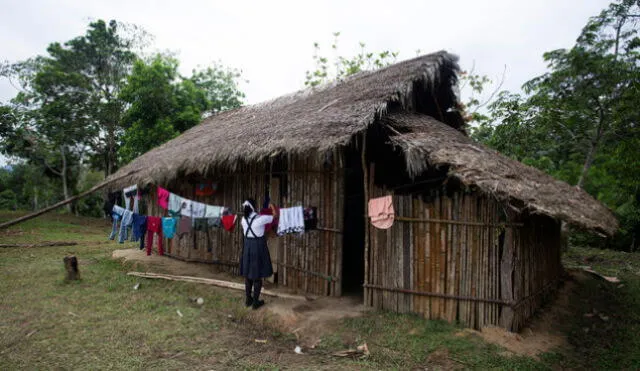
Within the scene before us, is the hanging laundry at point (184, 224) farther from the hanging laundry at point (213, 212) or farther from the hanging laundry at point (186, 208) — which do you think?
the hanging laundry at point (213, 212)

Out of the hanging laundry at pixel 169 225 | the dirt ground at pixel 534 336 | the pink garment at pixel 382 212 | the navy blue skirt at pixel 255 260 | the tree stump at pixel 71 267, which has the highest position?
the pink garment at pixel 382 212

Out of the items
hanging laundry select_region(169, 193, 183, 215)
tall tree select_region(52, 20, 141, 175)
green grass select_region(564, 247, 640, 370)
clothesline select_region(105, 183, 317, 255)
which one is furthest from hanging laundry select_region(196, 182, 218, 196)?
tall tree select_region(52, 20, 141, 175)

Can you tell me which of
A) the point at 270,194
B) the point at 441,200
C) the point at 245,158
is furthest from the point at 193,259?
the point at 441,200

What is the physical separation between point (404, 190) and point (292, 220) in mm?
1851

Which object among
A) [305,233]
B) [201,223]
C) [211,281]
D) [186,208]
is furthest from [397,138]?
[186,208]

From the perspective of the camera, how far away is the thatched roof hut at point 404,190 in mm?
4832

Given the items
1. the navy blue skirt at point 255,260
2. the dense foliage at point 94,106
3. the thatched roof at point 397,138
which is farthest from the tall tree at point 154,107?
the navy blue skirt at point 255,260

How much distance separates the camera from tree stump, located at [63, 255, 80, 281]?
7688 mm

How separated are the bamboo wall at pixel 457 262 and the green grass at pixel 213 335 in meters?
0.33

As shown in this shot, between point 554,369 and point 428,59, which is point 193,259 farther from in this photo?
point 554,369

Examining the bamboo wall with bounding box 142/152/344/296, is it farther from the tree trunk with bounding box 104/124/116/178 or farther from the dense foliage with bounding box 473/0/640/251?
the tree trunk with bounding box 104/124/116/178

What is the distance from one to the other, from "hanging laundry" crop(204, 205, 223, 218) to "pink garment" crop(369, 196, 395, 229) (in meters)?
3.42

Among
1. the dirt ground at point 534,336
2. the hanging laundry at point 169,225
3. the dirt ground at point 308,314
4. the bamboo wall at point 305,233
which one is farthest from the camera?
the hanging laundry at point 169,225

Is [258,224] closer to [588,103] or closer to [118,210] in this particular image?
[118,210]
